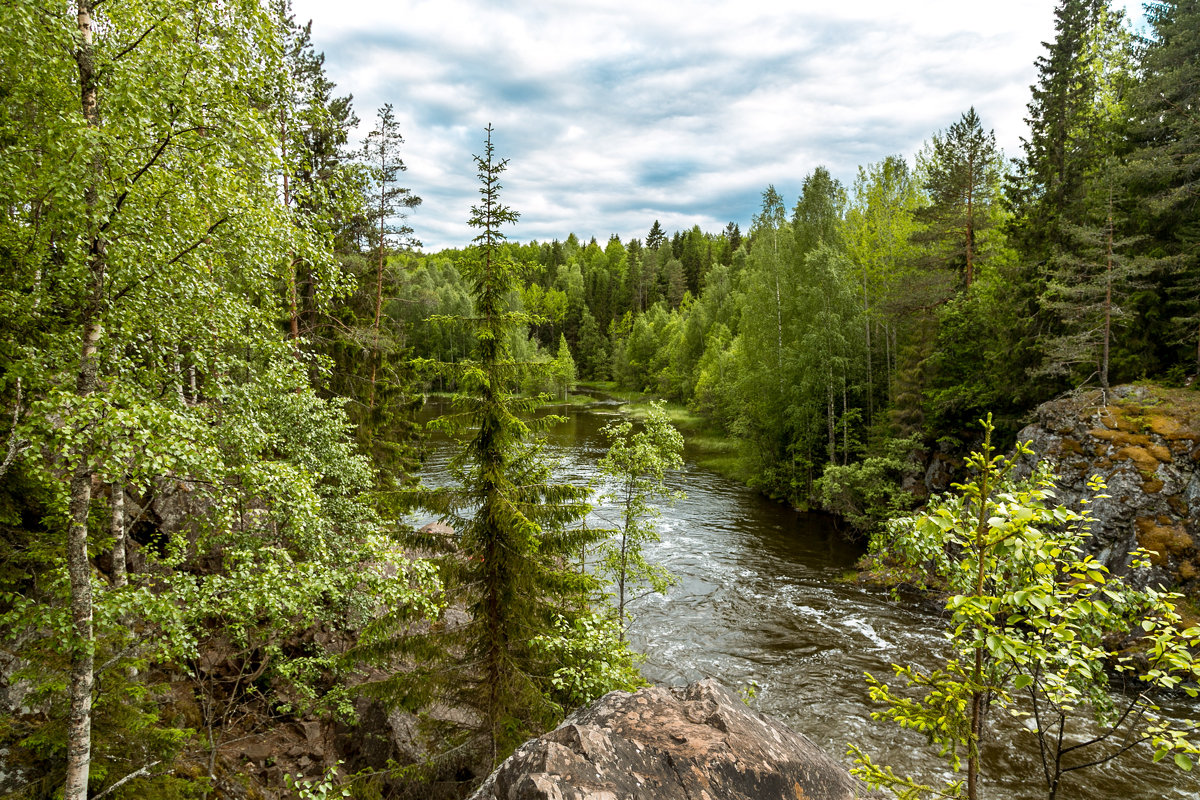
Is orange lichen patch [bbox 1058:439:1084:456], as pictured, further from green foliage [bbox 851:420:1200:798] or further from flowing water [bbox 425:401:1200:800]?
green foliage [bbox 851:420:1200:798]

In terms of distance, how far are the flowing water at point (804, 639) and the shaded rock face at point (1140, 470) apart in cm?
369

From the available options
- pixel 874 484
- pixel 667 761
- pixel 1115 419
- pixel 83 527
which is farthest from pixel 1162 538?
pixel 83 527

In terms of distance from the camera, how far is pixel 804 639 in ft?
55.6

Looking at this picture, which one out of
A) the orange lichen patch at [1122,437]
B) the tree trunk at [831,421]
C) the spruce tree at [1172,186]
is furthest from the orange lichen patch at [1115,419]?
the tree trunk at [831,421]

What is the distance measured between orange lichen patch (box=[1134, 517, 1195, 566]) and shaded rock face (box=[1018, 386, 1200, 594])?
0.02 m

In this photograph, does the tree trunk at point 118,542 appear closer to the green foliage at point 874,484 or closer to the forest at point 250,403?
the forest at point 250,403

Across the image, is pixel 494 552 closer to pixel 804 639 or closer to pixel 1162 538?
pixel 804 639

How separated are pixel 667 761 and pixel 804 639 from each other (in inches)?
545

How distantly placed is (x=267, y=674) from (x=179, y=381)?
7.68 meters

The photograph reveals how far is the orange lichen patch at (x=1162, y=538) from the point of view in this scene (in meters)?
14.5

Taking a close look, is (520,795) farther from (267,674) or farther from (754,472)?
(754,472)

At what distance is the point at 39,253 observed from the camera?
5.79 m

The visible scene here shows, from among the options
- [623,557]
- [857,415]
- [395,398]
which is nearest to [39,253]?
[623,557]

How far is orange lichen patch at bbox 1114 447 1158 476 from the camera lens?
15.7 m
